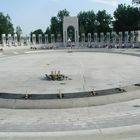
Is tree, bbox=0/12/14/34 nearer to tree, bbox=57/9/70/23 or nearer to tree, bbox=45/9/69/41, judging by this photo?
tree, bbox=45/9/69/41

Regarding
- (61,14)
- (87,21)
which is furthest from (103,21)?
(61,14)

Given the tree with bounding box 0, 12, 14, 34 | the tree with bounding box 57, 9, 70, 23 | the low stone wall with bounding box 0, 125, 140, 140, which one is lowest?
the low stone wall with bounding box 0, 125, 140, 140

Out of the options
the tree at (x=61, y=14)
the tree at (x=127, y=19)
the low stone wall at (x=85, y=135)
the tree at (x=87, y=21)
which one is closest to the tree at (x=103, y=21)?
the tree at (x=87, y=21)

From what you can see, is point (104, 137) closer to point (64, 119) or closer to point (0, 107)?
point (64, 119)

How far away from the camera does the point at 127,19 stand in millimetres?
131750

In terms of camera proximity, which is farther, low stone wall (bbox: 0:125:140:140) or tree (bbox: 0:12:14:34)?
tree (bbox: 0:12:14:34)

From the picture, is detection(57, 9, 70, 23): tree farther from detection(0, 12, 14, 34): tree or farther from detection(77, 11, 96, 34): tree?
detection(0, 12, 14, 34): tree

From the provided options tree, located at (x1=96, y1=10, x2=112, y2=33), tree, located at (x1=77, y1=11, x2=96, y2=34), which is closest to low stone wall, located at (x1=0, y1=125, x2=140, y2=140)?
tree, located at (x1=96, y1=10, x2=112, y2=33)

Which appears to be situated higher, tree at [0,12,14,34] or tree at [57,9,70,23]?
tree at [57,9,70,23]

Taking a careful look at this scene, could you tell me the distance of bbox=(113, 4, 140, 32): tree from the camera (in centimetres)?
13035

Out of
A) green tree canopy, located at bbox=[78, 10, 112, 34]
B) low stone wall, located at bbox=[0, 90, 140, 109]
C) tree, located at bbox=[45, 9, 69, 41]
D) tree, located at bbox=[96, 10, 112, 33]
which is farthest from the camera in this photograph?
tree, located at bbox=[45, 9, 69, 41]

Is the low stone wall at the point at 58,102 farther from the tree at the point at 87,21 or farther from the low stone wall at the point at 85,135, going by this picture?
the tree at the point at 87,21

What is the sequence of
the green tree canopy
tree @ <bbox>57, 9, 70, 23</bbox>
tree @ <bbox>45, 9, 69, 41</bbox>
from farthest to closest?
tree @ <bbox>57, 9, 70, 23</bbox> → tree @ <bbox>45, 9, 69, 41</bbox> → the green tree canopy

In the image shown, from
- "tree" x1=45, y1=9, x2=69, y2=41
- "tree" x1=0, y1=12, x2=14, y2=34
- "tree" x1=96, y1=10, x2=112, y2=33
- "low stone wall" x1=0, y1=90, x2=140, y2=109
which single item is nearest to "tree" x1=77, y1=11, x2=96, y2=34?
A: "tree" x1=96, y1=10, x2=112, y2=33
